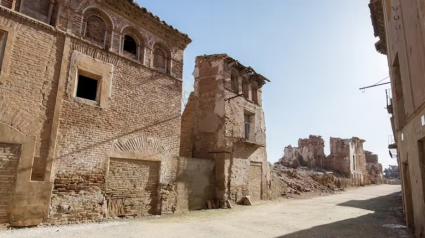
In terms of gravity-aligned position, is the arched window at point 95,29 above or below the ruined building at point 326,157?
above

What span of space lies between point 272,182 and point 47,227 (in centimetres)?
1301

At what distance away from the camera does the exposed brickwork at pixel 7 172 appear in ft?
21.7

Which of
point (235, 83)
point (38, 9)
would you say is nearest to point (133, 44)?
point (38, 9)

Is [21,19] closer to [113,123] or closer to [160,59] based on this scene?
[113,123]

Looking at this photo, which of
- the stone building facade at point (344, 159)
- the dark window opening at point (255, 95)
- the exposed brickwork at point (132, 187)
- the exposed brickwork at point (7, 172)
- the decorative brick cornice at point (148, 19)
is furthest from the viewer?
the stone building facade at point (344, 159)

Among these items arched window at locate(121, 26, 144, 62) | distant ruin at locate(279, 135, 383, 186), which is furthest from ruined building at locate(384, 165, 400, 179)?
arched window at locate(121, 26, 144, 62)

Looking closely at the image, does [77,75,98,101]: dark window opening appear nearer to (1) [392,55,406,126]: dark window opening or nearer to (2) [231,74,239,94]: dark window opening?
(2) [231,74,239,94]: dark window opening

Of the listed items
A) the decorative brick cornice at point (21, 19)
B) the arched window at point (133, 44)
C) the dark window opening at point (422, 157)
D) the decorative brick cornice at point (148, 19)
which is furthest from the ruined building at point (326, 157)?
the decorative brick cornice at point (21, 19)

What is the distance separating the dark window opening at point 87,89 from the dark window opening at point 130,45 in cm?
203

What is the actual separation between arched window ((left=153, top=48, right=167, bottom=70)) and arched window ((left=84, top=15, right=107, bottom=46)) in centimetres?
222

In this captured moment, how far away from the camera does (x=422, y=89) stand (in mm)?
5672

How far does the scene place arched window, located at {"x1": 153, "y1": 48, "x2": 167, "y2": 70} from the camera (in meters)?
11.1

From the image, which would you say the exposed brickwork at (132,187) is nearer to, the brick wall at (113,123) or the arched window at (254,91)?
the brick wall at (113,123)

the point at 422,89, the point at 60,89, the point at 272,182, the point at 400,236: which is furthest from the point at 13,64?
the point at 272,182
